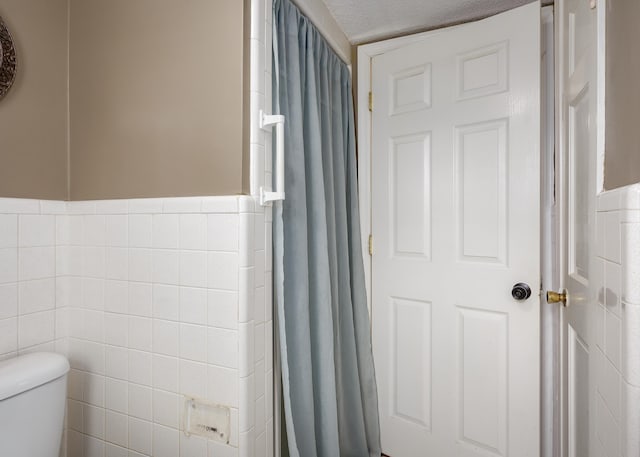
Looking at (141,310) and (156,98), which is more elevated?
(156,98)

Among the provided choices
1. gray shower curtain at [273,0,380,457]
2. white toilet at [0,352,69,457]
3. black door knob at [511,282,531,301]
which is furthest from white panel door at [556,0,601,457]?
white toilet at [0,352,69,457]

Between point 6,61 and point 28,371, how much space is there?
3.07 ft

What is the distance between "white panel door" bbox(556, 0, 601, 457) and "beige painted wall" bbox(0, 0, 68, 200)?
5.55ft

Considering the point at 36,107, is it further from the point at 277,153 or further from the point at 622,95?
the point at 622,95

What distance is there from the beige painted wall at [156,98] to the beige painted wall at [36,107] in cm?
4

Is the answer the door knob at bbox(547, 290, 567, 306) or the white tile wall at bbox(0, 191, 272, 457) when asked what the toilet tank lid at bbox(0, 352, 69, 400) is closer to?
the white tile wall at bbox(0, 191, 272, 457)

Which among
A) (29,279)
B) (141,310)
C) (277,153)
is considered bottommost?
(141,310)

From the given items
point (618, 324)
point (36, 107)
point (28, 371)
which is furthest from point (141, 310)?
point (618, 324)

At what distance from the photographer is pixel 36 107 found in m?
1.18

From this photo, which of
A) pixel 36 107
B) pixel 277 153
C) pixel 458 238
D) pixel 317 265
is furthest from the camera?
pixel 458 238

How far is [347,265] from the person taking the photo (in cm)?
159

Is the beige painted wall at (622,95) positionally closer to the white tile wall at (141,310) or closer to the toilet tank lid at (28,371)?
the white tile wall at (141,310)

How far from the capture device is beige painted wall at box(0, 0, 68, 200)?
43.1 inches

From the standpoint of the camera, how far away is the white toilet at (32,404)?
0.91 metres
